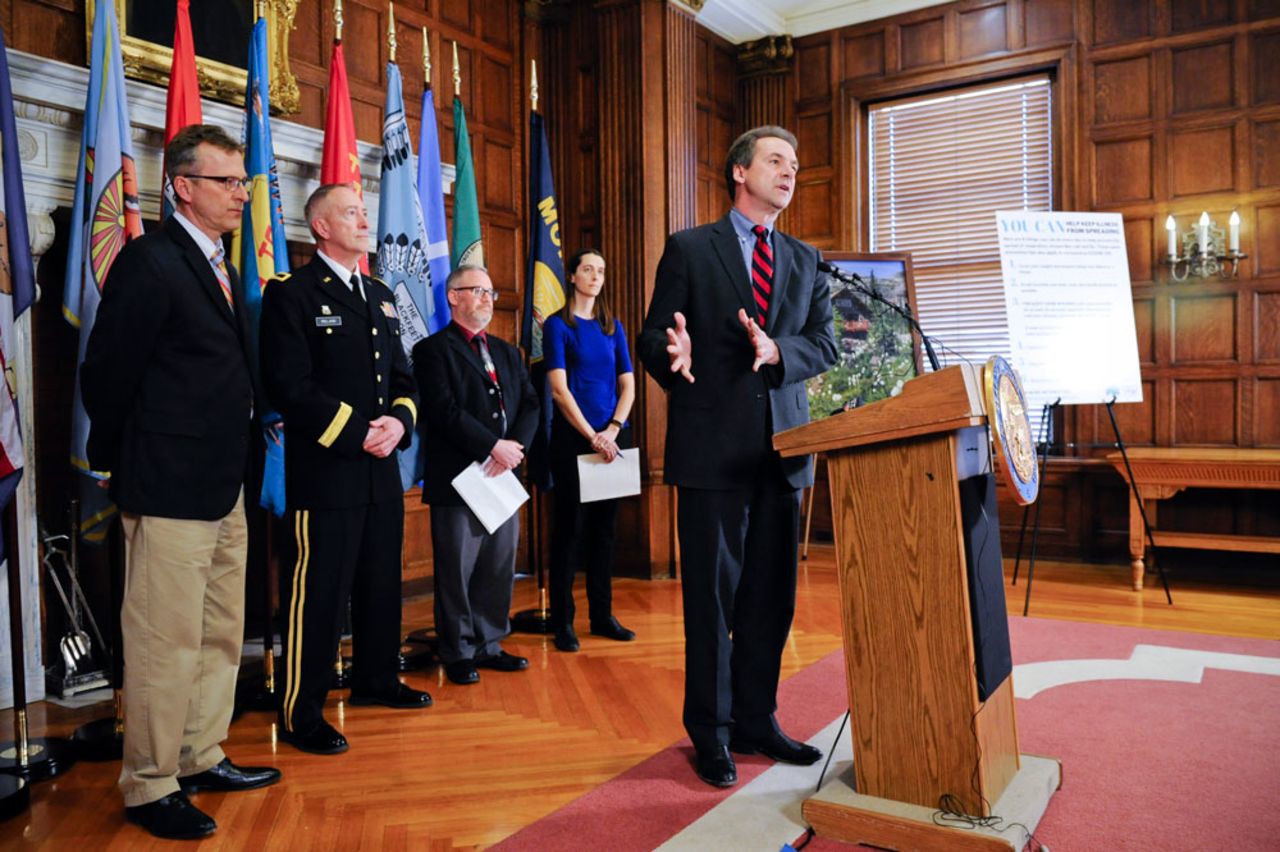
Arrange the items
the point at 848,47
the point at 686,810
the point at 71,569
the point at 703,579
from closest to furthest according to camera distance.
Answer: the point at 686,810, the point at 703,579, the point at 71,569, the point at 848,47

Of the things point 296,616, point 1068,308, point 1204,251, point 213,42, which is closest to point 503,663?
point 296,616

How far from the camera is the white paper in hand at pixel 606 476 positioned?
12.7 ft

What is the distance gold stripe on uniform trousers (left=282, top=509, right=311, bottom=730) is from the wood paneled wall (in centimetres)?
448

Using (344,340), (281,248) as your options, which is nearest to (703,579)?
(344,340)

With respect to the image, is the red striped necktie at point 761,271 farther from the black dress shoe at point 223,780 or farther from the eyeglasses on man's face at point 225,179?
the black dress shoe at point 223,780

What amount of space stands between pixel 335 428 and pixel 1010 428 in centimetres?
178

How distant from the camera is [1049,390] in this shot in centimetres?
496

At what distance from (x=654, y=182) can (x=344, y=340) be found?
310 centimetres

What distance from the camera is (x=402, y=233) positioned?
4.07 metres

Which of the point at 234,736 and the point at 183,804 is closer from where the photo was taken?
the point at 183,804

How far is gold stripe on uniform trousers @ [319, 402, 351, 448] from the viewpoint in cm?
274

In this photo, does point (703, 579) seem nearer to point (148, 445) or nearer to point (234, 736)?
point (148, 445)

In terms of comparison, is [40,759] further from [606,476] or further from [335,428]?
[606,476]

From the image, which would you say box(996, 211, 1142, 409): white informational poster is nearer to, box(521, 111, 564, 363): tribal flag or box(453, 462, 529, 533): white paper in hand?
box(521, 111, 564, 363): tribal flag
